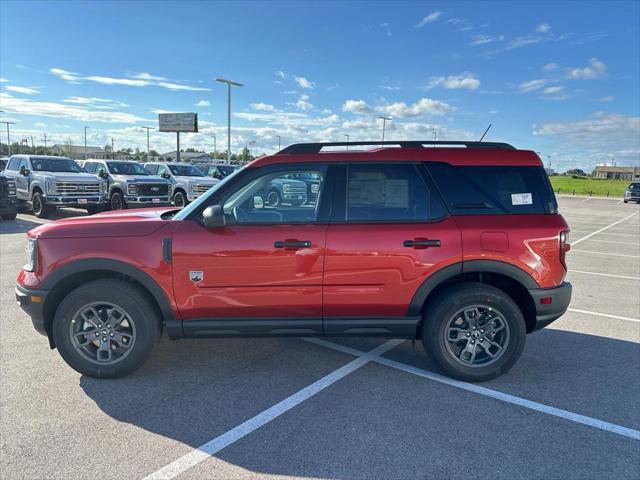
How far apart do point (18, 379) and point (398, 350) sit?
3319mm

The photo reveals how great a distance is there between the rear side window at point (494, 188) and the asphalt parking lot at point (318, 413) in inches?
57.7

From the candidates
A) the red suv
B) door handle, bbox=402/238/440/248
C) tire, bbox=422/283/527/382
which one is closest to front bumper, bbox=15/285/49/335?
the red suv

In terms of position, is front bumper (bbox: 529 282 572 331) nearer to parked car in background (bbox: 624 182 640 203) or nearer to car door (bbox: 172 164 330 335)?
car door (bbox: 172 164 330 335)

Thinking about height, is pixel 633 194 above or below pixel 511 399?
above

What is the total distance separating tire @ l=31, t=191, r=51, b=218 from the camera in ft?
46.0

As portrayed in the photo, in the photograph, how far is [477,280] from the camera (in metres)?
3.96

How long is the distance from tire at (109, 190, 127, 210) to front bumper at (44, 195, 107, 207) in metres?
1.23

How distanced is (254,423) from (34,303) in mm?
2040

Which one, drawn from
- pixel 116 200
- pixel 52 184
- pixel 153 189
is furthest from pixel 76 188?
pixel 153 189

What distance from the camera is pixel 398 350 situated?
4512 mm

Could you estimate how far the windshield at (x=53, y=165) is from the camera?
1472 cm

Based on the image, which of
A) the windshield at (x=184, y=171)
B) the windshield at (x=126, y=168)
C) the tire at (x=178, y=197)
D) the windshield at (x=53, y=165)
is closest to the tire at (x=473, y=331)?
the windshield at (x=53, y=165)

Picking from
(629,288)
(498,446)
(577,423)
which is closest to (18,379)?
(498,446)

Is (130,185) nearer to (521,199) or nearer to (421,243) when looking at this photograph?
(421,243)
